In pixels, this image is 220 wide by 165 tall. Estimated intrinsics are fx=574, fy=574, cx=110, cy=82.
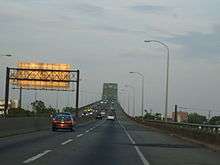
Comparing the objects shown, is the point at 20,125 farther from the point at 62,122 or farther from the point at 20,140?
the point at 20,140

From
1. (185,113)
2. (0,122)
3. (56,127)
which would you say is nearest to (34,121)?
(56,127)

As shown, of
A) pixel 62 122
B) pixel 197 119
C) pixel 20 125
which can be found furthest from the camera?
pixel 197 119

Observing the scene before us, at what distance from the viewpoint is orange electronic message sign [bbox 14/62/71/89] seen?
286 ft

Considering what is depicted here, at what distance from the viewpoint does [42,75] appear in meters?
89.1

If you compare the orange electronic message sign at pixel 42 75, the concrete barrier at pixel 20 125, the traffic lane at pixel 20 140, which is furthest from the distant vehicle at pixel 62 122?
the orange electronic message sign at pixel 42 75

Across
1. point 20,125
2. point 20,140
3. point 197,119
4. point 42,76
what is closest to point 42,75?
point 42,76

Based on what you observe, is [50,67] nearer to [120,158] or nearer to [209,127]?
[209,127]

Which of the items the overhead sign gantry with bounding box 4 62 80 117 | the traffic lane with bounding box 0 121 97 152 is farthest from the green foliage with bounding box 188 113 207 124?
the traffic lane with bounding box 0 121 97 152

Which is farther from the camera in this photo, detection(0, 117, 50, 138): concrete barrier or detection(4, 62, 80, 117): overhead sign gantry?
detection(4, 62, 80, 117): overhead sign gantry

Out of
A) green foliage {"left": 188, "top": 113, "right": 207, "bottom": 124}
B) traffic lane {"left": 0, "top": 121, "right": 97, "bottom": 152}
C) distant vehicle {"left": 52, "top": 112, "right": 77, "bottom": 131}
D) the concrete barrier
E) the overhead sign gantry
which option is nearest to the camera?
traffic lane {"left": 0, "top": 121, "right": 97, "bottom": 152}

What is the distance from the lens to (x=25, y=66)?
286 ft

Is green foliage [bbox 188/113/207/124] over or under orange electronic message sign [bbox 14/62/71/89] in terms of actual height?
under

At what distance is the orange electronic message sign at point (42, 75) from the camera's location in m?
87.2

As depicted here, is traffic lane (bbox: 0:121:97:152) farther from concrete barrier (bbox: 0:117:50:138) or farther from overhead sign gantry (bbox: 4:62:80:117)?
overhead sign gantry (bbox: 4:62:80:117)
